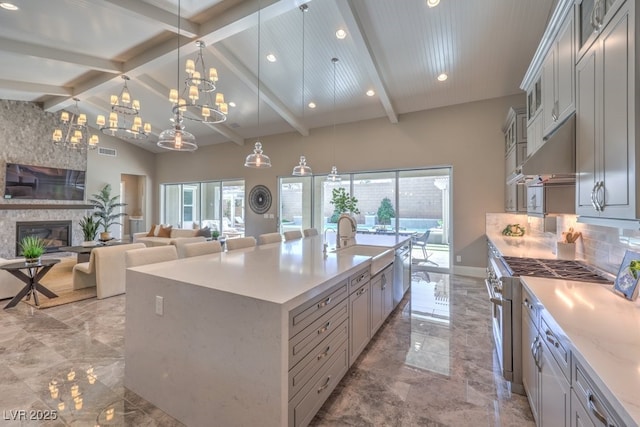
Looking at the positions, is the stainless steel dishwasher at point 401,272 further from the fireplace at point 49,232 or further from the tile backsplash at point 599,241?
the fireplace at point 49,232

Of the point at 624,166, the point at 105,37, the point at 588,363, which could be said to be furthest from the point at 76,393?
the point at 105,37

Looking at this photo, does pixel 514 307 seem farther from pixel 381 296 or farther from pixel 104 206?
pixel 104 206

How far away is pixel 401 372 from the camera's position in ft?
7.82

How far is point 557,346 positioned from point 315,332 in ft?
3.96

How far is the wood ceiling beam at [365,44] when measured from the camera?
3.51 meters

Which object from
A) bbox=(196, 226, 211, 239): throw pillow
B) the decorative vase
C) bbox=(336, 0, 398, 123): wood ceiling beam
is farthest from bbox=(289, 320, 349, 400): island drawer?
bbox=(196, 226, 211, 239): throw pillow

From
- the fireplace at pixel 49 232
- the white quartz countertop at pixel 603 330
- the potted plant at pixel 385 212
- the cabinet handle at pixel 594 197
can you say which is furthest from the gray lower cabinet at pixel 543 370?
the fireplace at pixel 49 232

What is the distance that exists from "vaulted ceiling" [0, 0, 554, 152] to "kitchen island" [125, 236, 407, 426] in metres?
3.44

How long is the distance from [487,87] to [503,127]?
0.80 metres

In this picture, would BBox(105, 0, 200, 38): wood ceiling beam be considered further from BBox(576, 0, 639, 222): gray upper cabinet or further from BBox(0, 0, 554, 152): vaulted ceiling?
BBox(576, 0, 639, 222): gray upper cabinet

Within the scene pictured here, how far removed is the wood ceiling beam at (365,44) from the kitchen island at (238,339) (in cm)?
324

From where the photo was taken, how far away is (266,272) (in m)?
2.04

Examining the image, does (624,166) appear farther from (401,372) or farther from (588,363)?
(401,372)

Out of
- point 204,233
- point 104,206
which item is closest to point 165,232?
point 204,233
